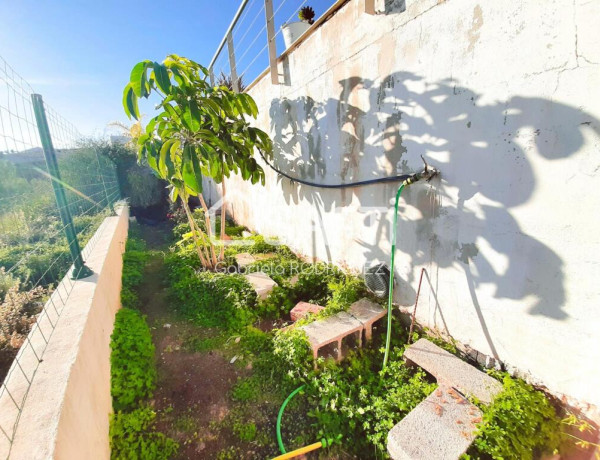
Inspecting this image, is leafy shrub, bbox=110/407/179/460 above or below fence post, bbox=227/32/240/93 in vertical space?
below

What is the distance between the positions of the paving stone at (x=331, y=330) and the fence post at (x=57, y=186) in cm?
226

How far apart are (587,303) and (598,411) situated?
68cm

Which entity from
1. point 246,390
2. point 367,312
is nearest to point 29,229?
point 246,390

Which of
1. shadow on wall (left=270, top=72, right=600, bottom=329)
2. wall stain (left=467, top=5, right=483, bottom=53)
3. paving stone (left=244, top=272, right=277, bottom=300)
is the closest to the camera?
shadow on wall (left=270, top=72, right=600, bottom=329)

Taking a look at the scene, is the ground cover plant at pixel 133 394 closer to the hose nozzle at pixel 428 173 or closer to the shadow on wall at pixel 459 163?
the shadow on wall at pixel 459 163

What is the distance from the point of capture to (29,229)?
2.93 m

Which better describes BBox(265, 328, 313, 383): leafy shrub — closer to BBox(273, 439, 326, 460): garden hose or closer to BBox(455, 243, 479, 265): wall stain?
BBox(273, 439, 326, 460): garden hose

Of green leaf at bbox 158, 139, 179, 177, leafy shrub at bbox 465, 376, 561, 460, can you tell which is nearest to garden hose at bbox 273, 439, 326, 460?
leafy shrub at bbox 465, 376, 561, 460

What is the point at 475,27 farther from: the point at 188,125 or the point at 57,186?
the point at 57,186

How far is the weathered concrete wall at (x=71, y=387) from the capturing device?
1.11 meters

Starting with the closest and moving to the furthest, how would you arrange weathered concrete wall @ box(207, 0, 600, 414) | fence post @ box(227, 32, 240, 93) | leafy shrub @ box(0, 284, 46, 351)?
weathered concrete wall @ box(207, 0, 600, 414)
leafy shrub @ box(0, 284, 46, 351)
fence post @ box(227, 32, 240, 93)

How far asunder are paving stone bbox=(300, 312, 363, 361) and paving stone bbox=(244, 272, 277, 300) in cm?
90

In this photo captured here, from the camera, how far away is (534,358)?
5.92 ft

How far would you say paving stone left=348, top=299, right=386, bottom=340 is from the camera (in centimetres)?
258
